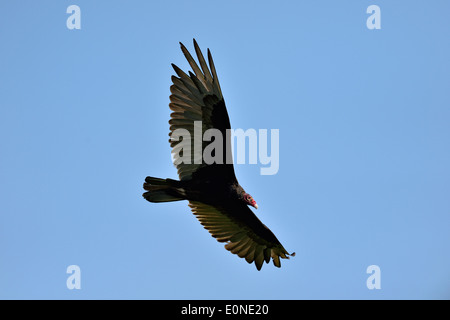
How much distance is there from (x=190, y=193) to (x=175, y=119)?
1.26m

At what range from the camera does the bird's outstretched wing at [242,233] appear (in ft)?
34.5

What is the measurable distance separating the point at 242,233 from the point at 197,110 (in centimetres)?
253

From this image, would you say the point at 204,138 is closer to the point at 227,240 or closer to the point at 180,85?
the point at 180,85

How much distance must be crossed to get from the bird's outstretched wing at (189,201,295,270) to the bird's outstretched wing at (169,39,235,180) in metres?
1.13

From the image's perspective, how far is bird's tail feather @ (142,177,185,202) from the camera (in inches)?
379

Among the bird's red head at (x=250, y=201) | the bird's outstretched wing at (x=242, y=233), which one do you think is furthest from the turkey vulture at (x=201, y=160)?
the bird's outstretched wing at (x=242, y=233)

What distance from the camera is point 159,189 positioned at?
31.6 ft

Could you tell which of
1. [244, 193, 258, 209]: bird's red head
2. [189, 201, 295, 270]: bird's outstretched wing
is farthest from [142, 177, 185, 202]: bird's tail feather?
[244, 193, 258, 209]: bird's red head

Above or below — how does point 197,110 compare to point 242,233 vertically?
above

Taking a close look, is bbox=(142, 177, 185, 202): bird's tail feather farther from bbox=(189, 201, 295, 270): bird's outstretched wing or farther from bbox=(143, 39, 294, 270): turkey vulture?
bbox=(189, 201, 295, 270): bird's outstretched wing

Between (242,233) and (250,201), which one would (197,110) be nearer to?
(250,201)

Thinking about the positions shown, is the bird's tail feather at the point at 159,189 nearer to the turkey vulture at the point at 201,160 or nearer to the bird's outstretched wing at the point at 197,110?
the turkey vulture at the point at 201,160

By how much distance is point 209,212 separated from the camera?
34.6ft

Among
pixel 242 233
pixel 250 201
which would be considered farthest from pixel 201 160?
pixel 242 233
